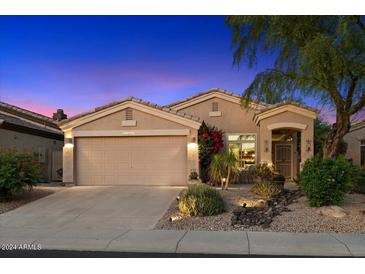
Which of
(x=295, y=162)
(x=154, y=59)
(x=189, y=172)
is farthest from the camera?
(x=295, y=162)

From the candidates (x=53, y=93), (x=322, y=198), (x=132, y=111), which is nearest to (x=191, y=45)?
(x=132, y=111)

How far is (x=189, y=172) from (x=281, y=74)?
5.99m

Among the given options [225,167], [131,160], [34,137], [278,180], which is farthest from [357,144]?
[34,137]

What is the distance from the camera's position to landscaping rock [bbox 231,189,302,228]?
913cm

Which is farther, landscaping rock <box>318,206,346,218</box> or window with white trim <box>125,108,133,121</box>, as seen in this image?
window with white trim <box>125,108,133,121</box>

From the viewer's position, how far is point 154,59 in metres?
16.8

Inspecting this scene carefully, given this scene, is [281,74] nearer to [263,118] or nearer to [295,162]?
[263,118]

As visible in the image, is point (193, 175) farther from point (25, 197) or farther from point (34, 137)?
point (34, 137)

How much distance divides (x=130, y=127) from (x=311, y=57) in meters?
8.91

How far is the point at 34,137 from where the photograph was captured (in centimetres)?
1942

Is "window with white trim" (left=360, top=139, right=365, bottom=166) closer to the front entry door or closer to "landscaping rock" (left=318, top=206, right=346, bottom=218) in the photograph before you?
the front entry door

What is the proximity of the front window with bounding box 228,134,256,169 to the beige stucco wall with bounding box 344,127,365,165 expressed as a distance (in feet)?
26.4

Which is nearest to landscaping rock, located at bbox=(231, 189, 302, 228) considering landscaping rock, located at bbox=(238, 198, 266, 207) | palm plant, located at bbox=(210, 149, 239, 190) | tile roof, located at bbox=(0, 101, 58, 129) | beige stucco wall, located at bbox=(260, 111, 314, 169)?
landscaping rock, located at bbox=(238, 198, 266, 207)

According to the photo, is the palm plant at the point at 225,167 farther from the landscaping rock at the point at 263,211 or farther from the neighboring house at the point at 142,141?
the landscaping rock at the point at 263,211
